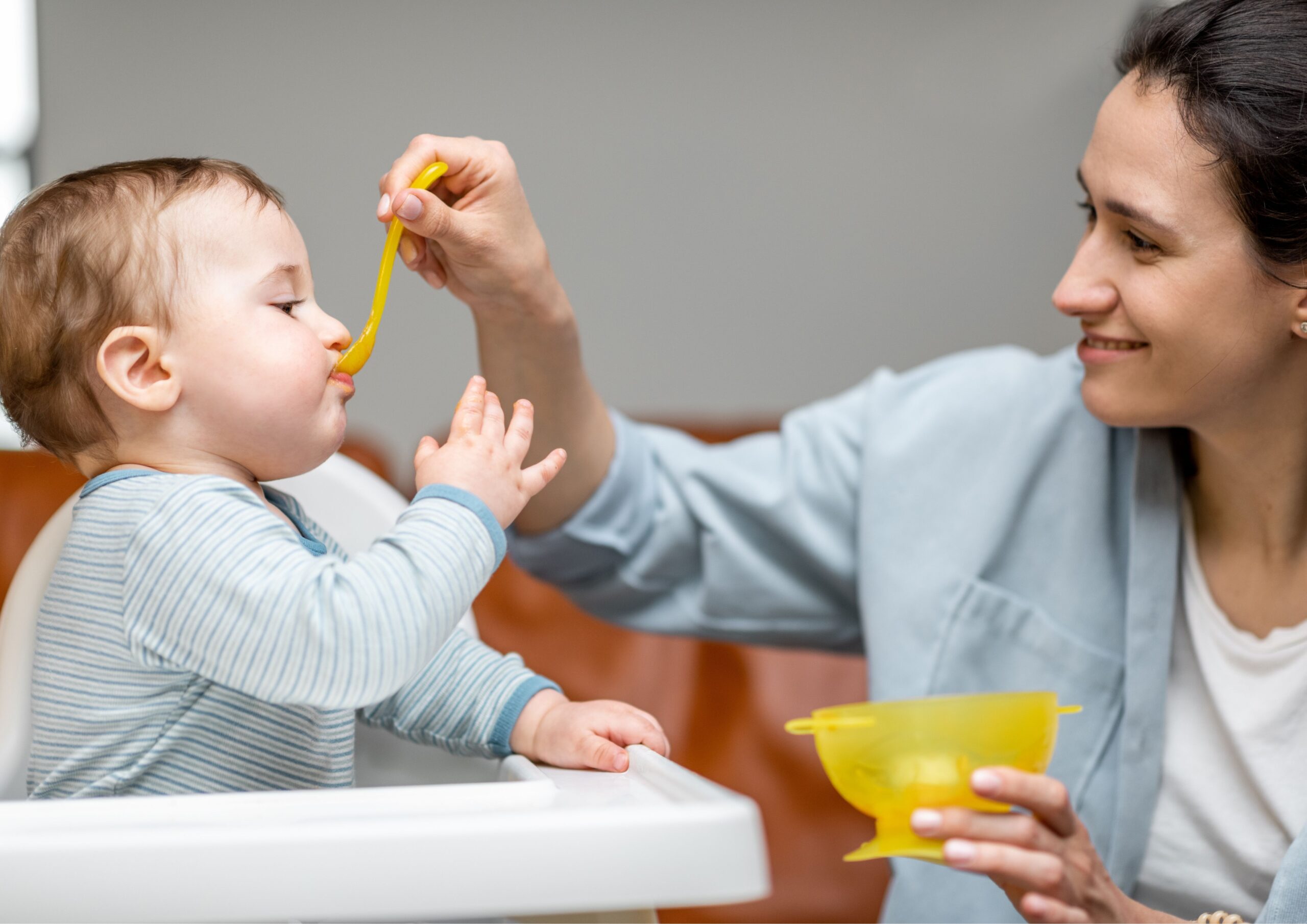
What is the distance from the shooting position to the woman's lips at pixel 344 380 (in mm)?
682

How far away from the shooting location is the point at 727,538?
1.12 metres

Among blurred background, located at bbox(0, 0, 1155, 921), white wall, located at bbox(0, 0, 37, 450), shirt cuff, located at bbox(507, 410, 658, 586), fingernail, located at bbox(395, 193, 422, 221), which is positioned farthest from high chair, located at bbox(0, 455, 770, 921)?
white wall, located at bbox(0, 0, 37, 450)

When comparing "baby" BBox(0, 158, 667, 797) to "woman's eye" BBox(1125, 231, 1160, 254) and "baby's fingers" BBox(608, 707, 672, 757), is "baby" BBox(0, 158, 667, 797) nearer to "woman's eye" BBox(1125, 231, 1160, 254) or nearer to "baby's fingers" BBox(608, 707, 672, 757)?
"baby's fingers" BBox(608, 707, 672, 757)

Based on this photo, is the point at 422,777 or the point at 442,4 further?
the point at 442,4

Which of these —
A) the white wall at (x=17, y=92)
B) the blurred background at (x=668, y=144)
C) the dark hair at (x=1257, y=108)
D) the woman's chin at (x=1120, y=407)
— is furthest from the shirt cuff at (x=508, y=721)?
the white wall at (x=17, y=92)

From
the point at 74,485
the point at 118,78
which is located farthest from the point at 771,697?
the point at 118,78

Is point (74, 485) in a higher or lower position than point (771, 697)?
higher

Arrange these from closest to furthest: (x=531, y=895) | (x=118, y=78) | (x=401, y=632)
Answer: (x=531, y=895) < (x=401, y=632) < (x=118, y=78)

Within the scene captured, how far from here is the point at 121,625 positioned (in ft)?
2.03

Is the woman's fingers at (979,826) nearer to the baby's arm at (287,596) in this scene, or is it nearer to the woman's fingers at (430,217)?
the baby's arm at (287,596)

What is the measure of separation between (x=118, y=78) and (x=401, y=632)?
1.85 meters

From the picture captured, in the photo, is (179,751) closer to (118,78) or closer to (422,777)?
(422,777)

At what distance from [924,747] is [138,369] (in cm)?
47

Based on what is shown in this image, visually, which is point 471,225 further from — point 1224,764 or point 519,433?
point 1224,764
